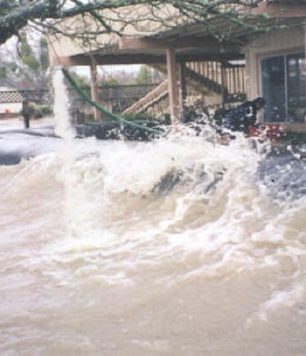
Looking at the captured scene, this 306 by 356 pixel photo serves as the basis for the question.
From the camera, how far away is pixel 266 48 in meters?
17.7

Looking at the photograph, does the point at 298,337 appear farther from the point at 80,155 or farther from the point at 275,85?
the point at 275,85

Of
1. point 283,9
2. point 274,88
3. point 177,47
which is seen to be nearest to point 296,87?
point 274,88

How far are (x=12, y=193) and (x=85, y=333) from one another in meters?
8.71

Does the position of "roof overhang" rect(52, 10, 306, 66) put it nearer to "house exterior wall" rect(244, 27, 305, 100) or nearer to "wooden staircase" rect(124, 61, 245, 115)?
"house exterior wall" rect(244, 27, 305, 100)

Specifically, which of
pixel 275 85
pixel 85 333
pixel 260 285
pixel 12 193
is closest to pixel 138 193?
pixel 12 193

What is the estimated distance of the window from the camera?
1653 cm

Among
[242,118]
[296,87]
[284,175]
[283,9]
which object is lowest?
[284,175]

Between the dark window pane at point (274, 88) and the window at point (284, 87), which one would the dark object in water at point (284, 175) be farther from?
the dark window pane at point (274, 88)

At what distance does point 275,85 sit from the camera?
17594 mm

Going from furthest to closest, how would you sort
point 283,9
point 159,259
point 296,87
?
point 296,87, point 283,9, point 159,259

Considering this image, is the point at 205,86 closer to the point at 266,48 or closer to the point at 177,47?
the point at 177,47

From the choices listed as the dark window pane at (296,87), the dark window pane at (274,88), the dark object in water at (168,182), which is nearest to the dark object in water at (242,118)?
the dark window pane at (296,87)

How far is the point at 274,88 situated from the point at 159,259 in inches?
427

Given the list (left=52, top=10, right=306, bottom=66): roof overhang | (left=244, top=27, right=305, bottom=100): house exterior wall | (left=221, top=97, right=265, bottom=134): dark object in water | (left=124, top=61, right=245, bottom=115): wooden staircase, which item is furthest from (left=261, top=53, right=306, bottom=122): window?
(left=124, top=61, right=245, bottom=115): wooden staircase
